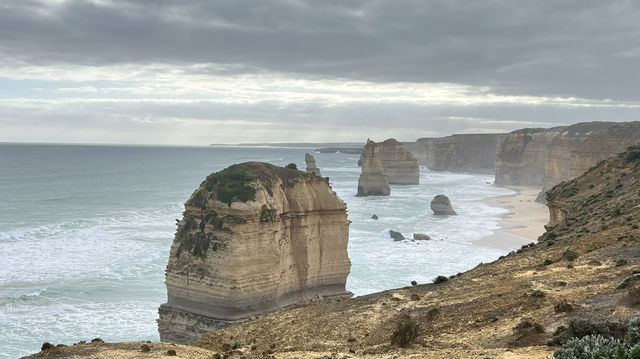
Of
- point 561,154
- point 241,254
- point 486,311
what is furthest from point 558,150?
point 486,311

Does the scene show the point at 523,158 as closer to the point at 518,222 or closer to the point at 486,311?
the point at 518,222

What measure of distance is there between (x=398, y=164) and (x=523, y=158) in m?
28.8

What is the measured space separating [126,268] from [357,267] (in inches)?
744

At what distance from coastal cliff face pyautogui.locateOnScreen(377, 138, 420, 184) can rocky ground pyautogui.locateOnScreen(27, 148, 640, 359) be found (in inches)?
4333

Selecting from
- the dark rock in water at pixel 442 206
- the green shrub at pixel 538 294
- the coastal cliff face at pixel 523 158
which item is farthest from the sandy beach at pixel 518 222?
the green shrub at pixel 538 294

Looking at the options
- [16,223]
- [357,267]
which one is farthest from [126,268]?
[16,223]

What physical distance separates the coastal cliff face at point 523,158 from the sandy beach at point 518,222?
694 inches

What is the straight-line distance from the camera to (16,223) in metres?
71.1

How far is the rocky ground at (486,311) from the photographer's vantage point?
1282cm

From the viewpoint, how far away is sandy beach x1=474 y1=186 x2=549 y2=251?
2196 inches

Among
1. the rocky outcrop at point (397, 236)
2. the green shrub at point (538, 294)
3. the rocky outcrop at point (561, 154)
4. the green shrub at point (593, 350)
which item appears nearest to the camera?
the green shrub at point (593, 350)

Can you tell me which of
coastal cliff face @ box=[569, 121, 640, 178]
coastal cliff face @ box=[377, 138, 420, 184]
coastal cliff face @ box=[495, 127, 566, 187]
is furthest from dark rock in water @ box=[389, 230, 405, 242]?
coastal cliff face @ box=[377, 138, 420, 184]

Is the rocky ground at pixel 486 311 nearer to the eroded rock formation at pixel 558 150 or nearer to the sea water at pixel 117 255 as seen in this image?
the sea water at pixel 117 255

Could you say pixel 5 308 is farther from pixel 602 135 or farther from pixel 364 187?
pixel 364 187
